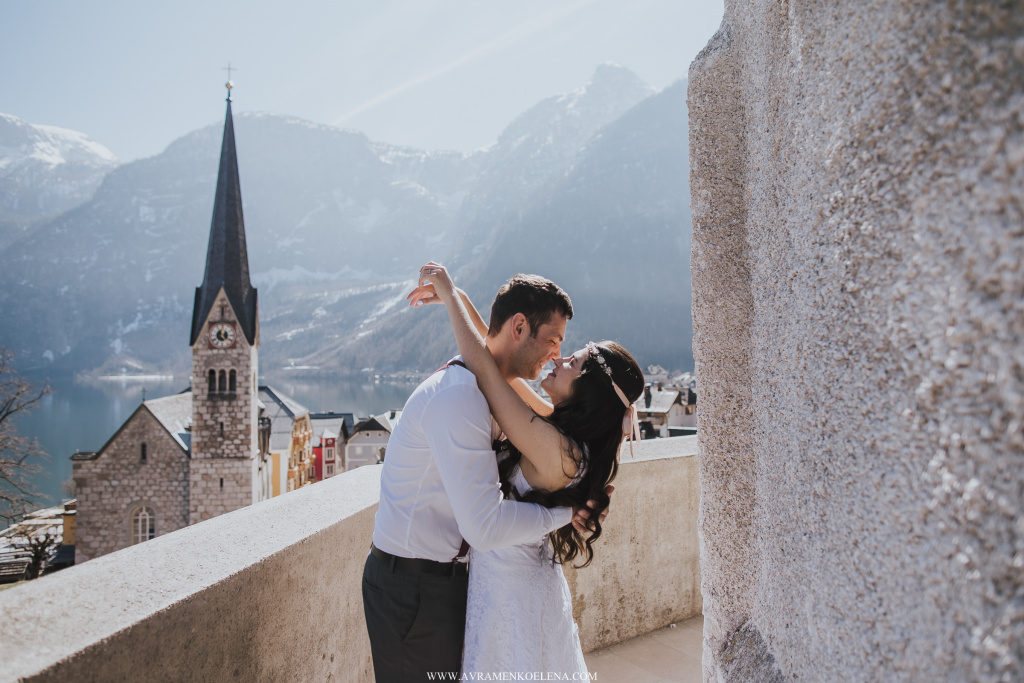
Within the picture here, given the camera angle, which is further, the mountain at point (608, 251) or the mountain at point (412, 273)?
the mountain at point (412, 273)

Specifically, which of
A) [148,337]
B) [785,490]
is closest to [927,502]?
[785,490]

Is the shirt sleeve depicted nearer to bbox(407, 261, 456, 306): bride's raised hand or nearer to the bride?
the bride

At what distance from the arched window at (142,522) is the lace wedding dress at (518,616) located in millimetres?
34751

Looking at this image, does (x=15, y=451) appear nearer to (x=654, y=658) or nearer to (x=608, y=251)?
(x=654, y=658)

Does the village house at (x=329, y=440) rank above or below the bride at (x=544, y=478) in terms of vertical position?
below

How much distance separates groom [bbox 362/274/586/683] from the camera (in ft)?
4.69

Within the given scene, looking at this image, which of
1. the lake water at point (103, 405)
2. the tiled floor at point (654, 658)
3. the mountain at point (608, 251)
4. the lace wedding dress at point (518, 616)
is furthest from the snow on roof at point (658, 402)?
the mountain at point (608, 251)

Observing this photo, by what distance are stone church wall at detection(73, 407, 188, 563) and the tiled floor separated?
106 ft

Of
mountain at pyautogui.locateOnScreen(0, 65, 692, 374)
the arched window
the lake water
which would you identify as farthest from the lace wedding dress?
mountain at pyautogui.locateOnScreen(0, 65, 692, 374)

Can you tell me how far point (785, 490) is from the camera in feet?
3.95

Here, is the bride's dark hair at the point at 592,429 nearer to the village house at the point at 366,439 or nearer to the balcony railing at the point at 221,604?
the balcony railing at the point at 221,604

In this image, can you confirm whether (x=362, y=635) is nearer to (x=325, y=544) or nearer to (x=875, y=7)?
(x=325, y=544)

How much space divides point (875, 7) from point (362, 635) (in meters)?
2.18

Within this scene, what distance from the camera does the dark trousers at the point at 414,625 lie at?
1.53 meters
